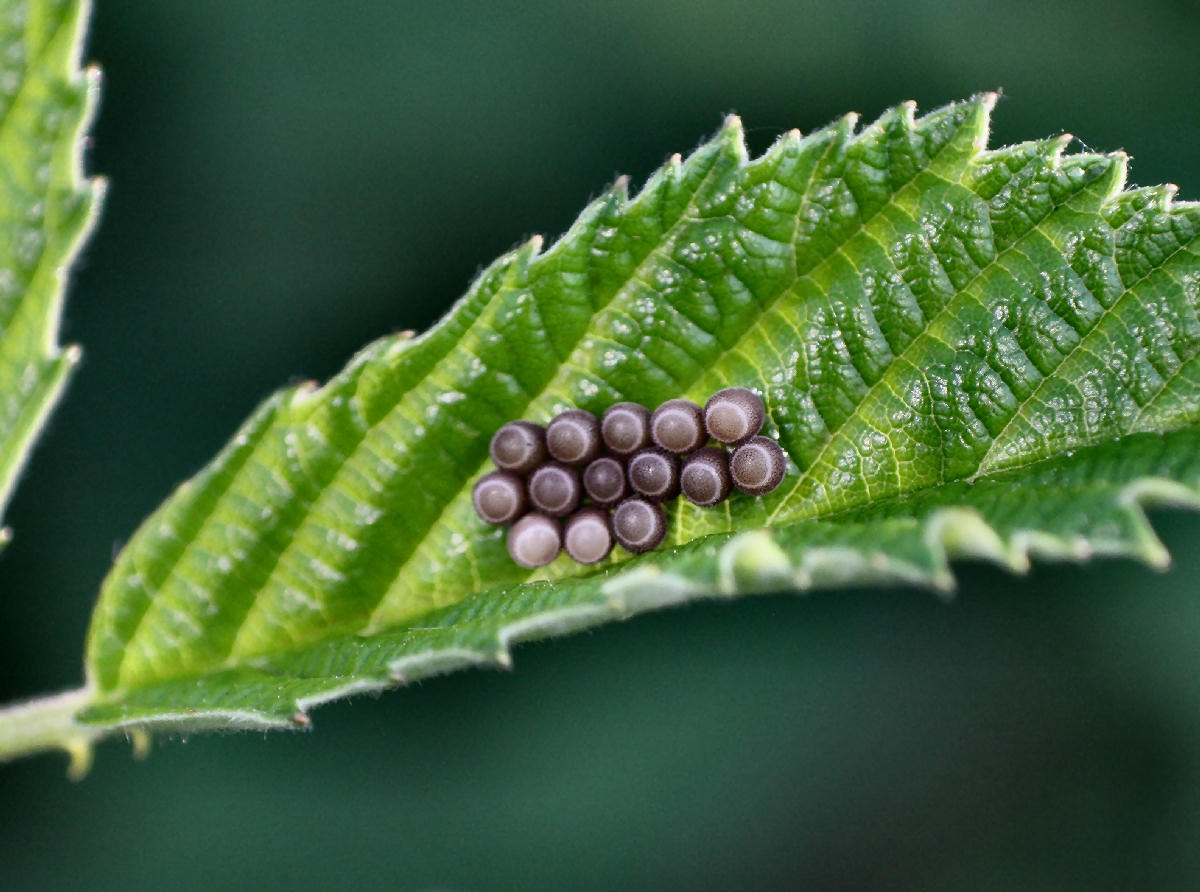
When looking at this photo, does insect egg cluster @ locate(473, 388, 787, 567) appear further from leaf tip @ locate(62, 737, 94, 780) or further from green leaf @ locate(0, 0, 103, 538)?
leaf tip @ locate(62, 737, 94, 780)

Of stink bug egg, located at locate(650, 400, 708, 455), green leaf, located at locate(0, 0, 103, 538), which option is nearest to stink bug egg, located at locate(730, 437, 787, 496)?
stink bug egg, located at locate(650, 400, 708, 455)

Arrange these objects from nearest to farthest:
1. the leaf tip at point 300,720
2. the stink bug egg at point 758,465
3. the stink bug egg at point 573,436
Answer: the leaf tip at point 300,720 → the stink bug egg at point 758,465 → the stink bug egg at point 573,436

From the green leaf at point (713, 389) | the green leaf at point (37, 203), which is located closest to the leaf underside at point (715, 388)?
the green leaf at point (713, 389)

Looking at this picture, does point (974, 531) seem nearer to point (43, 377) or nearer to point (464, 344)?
point (464, 344)

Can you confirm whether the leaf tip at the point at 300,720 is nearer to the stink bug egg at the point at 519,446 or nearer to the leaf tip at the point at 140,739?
the leaf tip at the point at 140,739

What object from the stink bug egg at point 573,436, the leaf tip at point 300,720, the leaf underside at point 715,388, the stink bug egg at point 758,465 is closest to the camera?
the leaf tip at point 300,720

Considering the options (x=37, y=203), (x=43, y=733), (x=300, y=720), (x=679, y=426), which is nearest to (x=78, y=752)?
(x=43, y=733)
